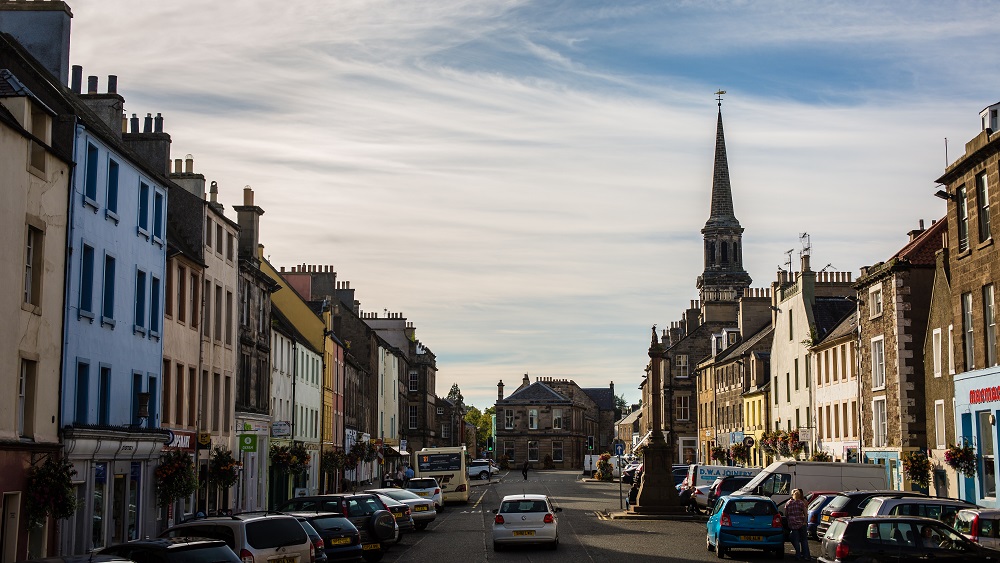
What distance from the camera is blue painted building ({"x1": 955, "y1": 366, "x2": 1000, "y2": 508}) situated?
36.1 meters

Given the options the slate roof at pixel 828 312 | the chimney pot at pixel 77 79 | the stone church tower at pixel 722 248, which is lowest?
the slate roof at pixel 828 312

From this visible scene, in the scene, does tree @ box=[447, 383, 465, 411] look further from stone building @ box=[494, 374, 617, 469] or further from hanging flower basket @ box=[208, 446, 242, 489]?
hanging flower basket @ box=[208, 446, 242, 489]

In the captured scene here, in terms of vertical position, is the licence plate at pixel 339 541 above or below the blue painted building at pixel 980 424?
below

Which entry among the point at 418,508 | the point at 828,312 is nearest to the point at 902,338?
the point at 828,312

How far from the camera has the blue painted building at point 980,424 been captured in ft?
118

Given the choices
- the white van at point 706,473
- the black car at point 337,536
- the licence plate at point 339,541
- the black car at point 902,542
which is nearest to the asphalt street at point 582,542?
the black car at point 337,536

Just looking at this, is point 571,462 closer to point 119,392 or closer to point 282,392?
point 282,392

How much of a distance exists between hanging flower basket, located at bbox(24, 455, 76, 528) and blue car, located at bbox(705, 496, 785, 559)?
15.5 m

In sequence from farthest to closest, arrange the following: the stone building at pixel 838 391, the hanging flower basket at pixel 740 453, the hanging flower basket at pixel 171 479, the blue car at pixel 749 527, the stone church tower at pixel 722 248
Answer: the stone church tower at pixel 722 248, the hanging flower basket at pixel 740 453, the stone building at pixel 838 391, the hanging flower basket at pixel 171 479, the blue car at pixel 749 527

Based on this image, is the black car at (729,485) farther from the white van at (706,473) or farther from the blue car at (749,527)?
the blue car at (749,527)

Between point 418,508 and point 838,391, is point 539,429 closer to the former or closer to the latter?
point 838,391

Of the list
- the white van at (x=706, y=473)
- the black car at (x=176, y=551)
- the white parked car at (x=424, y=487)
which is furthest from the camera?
the white parked car at (x=424, y=487)

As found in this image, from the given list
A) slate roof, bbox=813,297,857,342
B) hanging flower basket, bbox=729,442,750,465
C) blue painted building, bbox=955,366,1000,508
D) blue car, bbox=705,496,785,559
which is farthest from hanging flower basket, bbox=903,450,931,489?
hanging flower basket, bbox=729,442,750,465

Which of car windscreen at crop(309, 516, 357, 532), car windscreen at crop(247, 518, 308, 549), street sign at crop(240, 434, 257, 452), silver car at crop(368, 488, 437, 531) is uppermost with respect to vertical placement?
street sign at crop(240, 434, 257, 452)
